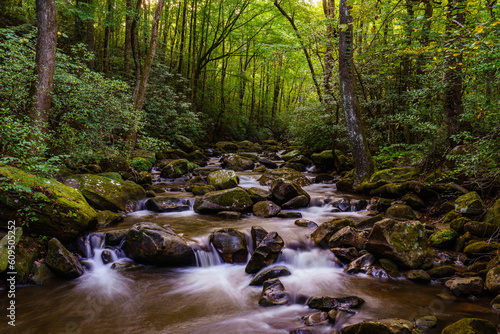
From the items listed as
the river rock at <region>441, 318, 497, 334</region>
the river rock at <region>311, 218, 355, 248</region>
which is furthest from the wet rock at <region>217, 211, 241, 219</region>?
the river rock at <region>441, 318, 497, 334</region>

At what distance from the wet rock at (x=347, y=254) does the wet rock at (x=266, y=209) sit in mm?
2761

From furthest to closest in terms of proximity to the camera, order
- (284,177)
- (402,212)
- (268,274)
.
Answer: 1. (284,177)
2. (402,212)
3. (268,274)

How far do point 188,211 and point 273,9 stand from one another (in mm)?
18476

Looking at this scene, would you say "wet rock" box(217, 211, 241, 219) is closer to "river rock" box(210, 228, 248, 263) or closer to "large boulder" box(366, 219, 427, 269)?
"river rock" box(210, 228, 248, 263)

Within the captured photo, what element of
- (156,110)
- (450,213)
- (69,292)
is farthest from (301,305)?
(156,110)

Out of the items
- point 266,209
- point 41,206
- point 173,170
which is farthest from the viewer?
point 173,170

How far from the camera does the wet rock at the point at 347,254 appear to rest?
18.1ft

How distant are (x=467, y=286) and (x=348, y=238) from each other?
2032 mm

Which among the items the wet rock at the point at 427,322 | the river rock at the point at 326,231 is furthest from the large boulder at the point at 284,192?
the wet rock at the point at 427,322

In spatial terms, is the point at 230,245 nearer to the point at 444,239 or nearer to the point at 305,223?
the point at 305,223

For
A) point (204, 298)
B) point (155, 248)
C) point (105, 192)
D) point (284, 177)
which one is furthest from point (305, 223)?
point (105, 192)

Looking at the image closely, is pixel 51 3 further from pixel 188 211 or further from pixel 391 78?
pixel 391 78

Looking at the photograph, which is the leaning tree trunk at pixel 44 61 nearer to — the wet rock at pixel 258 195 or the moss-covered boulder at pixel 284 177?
the wet rock at pixel 258 195

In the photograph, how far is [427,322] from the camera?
140 inches
